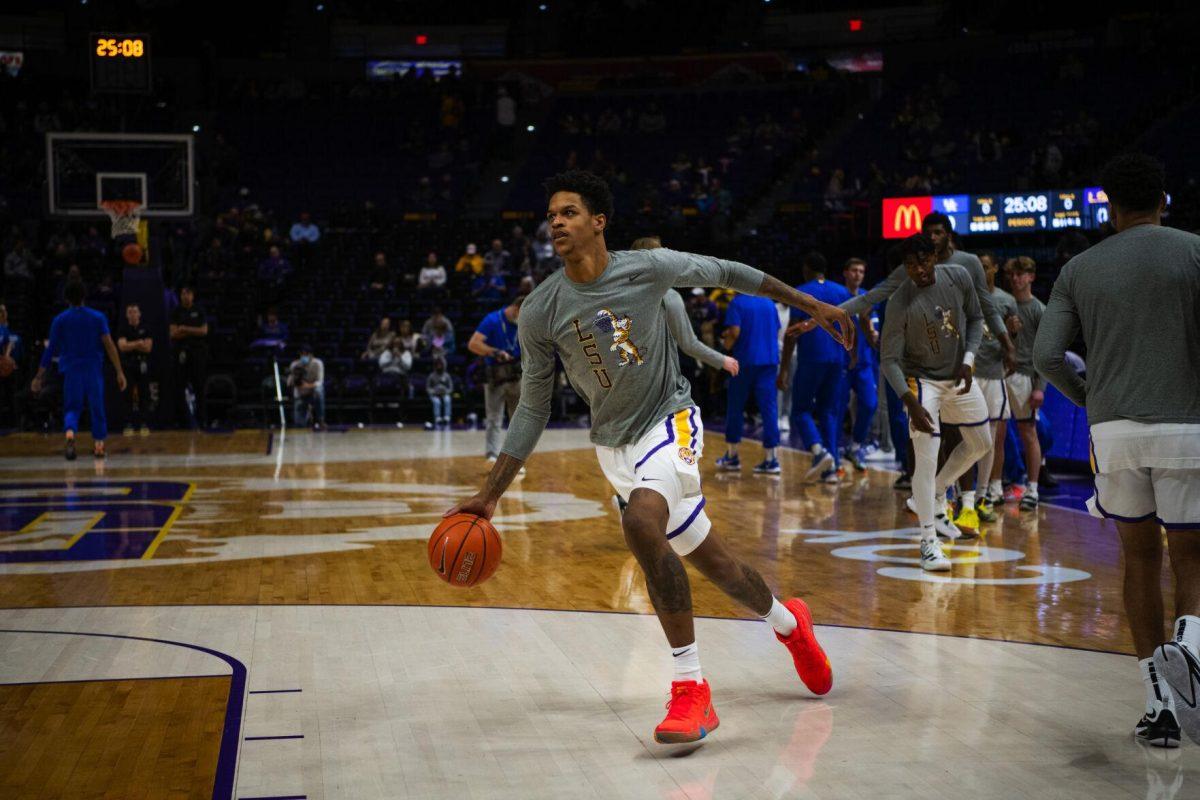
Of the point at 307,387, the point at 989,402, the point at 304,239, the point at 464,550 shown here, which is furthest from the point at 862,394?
the point at 304,239

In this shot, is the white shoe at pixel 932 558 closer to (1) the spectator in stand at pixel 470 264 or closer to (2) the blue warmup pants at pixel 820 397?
(2) the blue warmup pants at pixel 820 397

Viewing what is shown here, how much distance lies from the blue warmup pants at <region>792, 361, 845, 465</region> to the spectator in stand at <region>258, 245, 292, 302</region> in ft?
41.9

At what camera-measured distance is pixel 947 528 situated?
7.81m

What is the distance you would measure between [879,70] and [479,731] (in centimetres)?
3124

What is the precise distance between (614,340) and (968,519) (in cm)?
470

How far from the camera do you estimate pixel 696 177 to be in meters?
28.0

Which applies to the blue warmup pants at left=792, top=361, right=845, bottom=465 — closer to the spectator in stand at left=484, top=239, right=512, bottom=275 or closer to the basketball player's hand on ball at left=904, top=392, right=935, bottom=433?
the basketball player's hand on ball at left=904, top=392, right=935, bottom=433

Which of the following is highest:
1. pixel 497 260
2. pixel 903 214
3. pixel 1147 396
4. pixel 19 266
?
pixel 903 214

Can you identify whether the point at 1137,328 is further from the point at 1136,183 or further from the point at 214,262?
the point at 214,262

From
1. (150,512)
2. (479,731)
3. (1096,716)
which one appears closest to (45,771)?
(479,731)

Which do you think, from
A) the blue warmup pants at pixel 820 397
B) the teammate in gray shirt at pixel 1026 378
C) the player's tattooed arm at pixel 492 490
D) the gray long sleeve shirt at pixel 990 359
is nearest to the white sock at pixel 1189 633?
the player's tattooed arm at pixel 492 490

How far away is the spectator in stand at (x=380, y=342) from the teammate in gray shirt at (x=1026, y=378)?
11.3 metres

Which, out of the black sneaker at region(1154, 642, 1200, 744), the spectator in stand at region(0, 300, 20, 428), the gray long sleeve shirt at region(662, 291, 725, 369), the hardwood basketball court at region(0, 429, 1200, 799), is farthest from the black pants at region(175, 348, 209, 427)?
the black sneaker at region(1154, 642, 1200, 744)

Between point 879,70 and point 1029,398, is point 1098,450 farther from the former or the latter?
point 879,70
